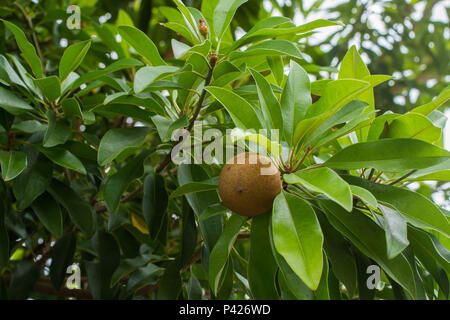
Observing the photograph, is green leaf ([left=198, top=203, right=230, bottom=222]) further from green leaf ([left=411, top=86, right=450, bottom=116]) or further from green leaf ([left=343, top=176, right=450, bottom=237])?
green leaf ([left=411, top=86, right=450, bottom=116])

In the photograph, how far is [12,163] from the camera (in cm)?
99

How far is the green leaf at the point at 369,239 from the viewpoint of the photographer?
78 cm

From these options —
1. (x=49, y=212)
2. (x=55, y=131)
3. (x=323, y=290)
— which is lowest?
(x=323, y=290)

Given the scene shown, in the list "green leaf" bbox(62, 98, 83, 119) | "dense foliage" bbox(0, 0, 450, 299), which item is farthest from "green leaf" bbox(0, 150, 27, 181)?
"green leaf" bbox(62, 98, 83, 119)

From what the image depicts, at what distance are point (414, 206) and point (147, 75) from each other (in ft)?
1.57

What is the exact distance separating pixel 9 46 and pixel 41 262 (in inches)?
28.1

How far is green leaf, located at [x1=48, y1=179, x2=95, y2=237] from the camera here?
1116 millimetres

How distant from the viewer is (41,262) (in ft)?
4.52

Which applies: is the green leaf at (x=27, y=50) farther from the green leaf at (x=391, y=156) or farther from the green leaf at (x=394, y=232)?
the green leaf at (x=394, y=232)

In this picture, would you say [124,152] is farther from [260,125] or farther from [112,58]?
[112,58]

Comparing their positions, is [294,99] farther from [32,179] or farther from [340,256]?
[32,179]

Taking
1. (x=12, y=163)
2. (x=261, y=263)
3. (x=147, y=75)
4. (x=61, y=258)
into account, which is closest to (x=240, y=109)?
(x=147, y=75)

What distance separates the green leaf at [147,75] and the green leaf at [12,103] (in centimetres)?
37
